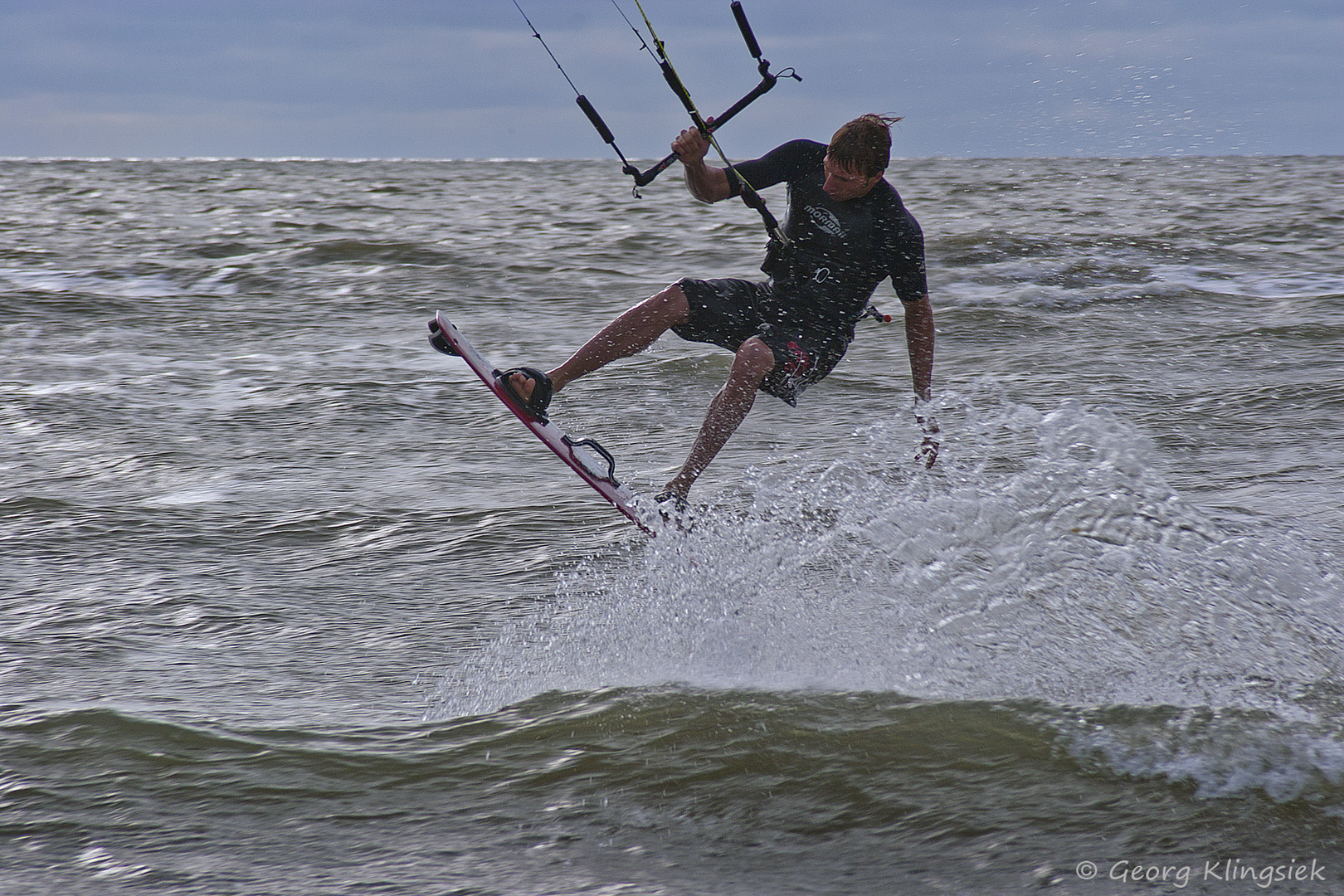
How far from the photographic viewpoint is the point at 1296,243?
53.7 feet

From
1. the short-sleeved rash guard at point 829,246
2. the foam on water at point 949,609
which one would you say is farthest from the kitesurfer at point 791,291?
the foam on water at point 949,609

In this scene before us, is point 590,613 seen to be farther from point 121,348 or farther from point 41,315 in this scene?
point 41,315

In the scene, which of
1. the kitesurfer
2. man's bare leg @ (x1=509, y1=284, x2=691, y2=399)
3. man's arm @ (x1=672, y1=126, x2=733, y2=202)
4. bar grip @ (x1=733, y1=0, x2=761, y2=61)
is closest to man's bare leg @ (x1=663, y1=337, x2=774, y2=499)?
the kitesurfer

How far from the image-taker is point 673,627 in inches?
165

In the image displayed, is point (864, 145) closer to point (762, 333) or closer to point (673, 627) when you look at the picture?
point (762, 333)

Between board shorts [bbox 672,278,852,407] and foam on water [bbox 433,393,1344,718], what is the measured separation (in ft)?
2.14

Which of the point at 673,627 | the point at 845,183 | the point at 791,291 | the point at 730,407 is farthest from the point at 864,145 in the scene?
the point at 673,627

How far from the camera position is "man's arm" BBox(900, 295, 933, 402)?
15.4ft

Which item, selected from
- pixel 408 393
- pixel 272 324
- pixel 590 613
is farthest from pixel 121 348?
pixel 590 613

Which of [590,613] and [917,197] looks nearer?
[590,613]

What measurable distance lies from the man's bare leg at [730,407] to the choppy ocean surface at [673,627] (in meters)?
0.22

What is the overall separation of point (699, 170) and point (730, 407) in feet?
3.01

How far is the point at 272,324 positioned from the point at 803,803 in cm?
923

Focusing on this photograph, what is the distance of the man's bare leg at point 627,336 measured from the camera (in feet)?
14.7
